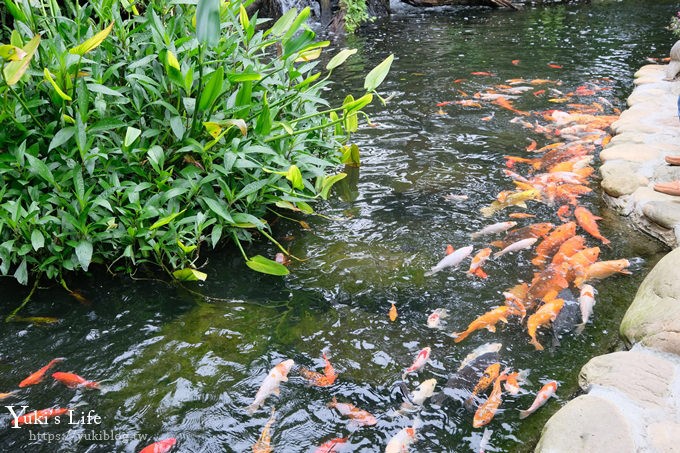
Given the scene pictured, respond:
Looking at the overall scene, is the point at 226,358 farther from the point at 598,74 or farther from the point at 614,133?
the point at 598,74

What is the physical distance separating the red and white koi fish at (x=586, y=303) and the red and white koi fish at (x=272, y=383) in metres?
1.73

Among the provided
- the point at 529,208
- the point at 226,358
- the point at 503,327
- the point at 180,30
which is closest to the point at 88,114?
the point at 180,30

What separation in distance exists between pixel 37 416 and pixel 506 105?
6.16m

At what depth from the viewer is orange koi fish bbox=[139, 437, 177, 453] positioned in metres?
2.58

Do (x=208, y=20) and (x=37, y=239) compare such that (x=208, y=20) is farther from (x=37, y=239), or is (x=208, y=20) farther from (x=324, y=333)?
(x=324, y=333)

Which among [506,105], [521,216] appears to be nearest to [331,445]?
[521,216]

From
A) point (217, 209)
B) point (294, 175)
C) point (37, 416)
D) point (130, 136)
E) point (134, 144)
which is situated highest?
point (130, 136)

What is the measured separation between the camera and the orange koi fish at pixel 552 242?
394cm

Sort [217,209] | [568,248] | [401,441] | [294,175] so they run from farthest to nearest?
[568,248] → [217,209] → [294,175] → [401,441]

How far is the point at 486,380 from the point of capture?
2918 millimetres

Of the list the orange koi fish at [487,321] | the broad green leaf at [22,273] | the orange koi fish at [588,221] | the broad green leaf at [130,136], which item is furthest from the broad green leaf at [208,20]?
the orange koi fish at [588,221]

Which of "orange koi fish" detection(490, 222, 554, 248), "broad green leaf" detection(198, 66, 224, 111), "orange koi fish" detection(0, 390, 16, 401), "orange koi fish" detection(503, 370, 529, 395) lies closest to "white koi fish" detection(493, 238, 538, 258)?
"orange koi fish" detection(490, 222, 554, 248)

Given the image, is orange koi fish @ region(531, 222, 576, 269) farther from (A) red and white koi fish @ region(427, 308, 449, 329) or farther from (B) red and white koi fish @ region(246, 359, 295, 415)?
(B) red and white koi fish @ region(246, 359, 295, 415)

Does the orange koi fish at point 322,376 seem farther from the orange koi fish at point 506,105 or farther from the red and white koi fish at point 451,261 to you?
the orange koi fish at point 506,105
